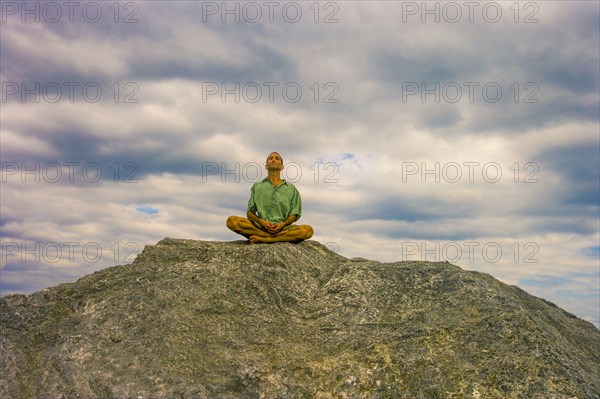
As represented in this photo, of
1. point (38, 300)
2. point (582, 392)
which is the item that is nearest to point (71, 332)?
point (38, 300)

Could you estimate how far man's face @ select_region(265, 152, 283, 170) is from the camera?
12.4m

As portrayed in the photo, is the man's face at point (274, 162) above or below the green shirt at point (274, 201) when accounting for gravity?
above

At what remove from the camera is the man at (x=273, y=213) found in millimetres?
11500

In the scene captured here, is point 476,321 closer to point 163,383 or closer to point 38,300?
point 163,383

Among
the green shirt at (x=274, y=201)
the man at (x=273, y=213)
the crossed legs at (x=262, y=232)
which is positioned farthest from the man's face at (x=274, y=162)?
the crossed legs at (x=262, y=232)

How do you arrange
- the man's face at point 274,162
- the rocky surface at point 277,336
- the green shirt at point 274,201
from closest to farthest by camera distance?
the rocky surface at point 277,336 → the green shirt at point 274,201 → the man's face at point 274,162

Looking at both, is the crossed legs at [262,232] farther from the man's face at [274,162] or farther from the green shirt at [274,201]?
the man's face at [274,162]

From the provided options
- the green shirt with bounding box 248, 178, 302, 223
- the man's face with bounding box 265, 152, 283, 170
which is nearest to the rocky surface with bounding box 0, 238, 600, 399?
the green shirt with bounding box 248, 178, 302, 223

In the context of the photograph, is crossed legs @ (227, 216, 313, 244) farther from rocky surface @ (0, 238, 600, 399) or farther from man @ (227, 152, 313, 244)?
rocky surface @ (0, 238, 600, 399)

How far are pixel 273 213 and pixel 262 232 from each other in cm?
61

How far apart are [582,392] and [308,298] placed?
4.15 meters

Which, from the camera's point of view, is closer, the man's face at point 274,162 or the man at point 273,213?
the man at point 273,213

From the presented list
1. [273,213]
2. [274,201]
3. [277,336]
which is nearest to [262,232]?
[273,213]

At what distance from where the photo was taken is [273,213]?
472 inches
